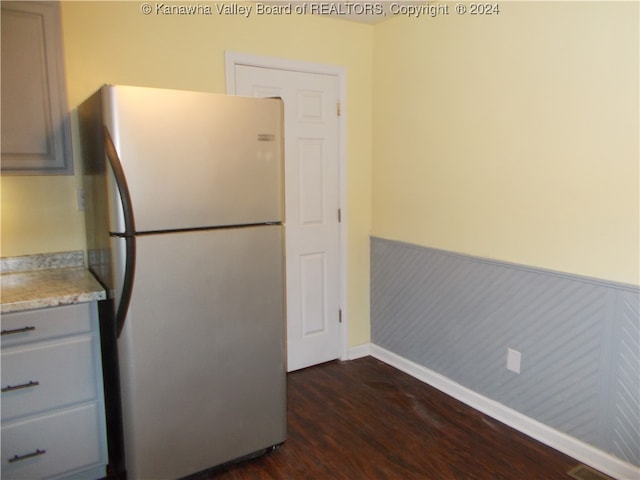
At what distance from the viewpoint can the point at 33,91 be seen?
188 centimetres

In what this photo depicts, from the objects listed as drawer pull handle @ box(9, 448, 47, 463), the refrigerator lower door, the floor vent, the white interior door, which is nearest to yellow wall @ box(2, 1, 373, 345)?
the white interior door

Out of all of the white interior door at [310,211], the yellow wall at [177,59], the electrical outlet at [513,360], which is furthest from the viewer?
the white interior door at [310,211]

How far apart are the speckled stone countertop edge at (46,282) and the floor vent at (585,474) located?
207 cm

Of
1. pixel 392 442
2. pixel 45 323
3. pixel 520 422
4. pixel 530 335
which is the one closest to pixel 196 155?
pixel 45 323

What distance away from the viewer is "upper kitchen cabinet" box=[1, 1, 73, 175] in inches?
71.6

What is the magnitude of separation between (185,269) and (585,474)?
187 centimetres

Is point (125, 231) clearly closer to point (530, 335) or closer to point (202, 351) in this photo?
point (202, 351)

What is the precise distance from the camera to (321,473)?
2.07 meters

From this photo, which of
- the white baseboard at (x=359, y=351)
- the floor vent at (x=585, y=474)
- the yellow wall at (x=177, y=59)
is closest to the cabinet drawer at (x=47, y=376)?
the yellow wall at (x=177, y=59)

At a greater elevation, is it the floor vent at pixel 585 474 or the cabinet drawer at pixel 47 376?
the cabinet drawer at pixel 47 376

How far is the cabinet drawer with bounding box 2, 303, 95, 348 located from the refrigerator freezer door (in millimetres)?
372

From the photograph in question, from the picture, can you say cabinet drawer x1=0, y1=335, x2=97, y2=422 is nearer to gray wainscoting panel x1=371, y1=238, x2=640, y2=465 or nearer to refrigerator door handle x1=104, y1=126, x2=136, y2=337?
refrigerator door handle x1=104, y1=126, x2=136, y2=337

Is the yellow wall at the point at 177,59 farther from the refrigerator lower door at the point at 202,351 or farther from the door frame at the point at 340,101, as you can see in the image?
the refrigerator lower door at the point at 202,351

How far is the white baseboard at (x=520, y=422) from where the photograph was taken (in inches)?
78.9
